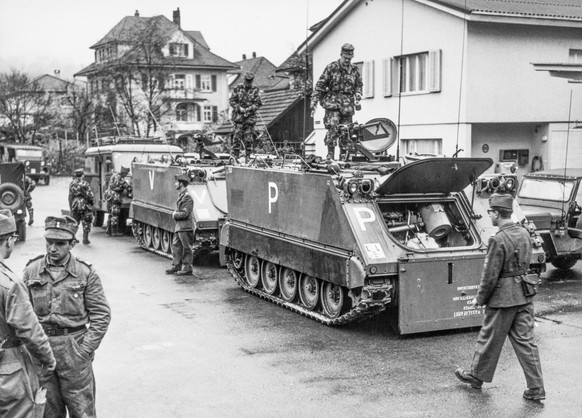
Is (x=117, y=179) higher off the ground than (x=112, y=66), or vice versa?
(x=112, y=66)

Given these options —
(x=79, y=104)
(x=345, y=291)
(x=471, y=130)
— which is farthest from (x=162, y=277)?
(x=79, y=104)

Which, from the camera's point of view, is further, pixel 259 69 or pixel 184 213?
pixel 259 69

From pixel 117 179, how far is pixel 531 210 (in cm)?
1064

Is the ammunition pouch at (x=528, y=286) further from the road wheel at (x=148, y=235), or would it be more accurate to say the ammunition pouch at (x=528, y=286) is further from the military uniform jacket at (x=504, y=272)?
the road wheel at (x=148, y=235)

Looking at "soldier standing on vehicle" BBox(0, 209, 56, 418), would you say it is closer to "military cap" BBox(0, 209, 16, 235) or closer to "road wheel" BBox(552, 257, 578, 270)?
"military cap" BBox(0, 209, 16, 235)

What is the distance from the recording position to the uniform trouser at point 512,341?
791cm

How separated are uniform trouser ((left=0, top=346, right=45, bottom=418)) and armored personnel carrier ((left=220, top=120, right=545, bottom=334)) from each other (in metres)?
5.15

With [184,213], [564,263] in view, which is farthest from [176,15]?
[564,263]

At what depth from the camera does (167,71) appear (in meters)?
Result: 52.1

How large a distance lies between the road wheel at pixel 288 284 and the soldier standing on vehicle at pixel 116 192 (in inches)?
386

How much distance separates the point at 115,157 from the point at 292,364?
48.4 feet

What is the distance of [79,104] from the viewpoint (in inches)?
2425

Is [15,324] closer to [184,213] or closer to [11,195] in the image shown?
[184,213]

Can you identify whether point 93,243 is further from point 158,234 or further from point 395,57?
point 395,57
